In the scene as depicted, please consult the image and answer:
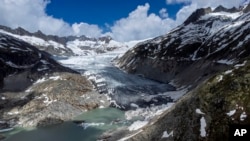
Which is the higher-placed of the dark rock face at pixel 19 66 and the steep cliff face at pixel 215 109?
Answer: the dark rock face at pixel 19 66

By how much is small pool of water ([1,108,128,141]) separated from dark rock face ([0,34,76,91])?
140 feet

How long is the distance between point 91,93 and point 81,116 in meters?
23.0

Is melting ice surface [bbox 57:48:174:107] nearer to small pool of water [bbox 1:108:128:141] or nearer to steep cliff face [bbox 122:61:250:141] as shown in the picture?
small pool of water [bbox 1:108:128:141]

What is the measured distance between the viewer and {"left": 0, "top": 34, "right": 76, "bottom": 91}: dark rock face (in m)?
153

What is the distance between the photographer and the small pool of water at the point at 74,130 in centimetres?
9481

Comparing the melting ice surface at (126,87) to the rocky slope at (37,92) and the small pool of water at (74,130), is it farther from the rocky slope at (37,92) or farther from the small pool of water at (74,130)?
the small pool of water at (74,130)

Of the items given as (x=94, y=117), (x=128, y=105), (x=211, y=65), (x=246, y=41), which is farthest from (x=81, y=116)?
(x=246, y=41)

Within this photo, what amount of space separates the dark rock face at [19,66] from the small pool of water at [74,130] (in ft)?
140

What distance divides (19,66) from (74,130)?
7594 centimetres

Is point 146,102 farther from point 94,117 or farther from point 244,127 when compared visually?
point 244,127

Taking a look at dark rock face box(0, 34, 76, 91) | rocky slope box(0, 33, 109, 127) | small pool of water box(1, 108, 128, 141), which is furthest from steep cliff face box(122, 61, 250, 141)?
dark rock face box(0, 34, 76, 91)

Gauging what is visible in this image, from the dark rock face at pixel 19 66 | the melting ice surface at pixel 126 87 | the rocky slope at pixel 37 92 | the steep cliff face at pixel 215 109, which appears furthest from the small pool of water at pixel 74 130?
the dark rock face at pixel 19 66

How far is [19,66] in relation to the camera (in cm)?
16800

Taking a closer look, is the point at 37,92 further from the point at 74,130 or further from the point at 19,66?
the point at 74,130
